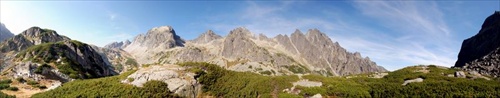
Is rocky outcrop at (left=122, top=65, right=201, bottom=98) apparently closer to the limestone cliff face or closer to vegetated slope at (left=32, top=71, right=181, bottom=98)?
vegetated slope at (left=32, top=71, right=181, bottom=98)

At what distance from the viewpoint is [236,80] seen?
62188mm

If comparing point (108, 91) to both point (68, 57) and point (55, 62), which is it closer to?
point (55, 62)

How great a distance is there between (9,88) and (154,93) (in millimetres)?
31018

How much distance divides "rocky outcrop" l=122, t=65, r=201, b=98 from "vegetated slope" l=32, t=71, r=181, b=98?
5.27 feet

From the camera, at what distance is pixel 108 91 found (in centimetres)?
5259

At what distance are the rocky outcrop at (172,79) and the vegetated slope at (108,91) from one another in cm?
161

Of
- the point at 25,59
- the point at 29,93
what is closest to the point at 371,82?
the point at 29,93

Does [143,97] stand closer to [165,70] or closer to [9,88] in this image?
[165,70]

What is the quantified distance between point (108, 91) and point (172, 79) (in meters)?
10.6

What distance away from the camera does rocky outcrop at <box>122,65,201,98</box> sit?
55906 mm

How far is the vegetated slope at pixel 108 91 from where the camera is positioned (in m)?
51.2

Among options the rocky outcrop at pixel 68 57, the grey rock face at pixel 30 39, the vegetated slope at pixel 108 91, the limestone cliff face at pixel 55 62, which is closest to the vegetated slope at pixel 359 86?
the vegetated slope at pixel 108 91

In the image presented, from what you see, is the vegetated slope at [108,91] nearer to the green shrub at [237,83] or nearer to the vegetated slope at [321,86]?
the vegetated slope at [321,86]

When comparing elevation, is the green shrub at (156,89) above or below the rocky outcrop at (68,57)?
below
